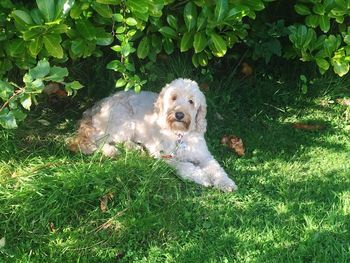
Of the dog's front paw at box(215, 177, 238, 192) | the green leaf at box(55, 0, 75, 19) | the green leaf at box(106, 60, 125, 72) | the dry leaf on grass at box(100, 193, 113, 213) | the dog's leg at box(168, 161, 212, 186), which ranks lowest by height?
the dog's front paw at box(215, 177, 238, 192)

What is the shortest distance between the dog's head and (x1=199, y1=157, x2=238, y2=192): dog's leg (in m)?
0.34

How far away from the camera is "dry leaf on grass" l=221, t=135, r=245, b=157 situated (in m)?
5.04

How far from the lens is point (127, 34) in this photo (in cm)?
387

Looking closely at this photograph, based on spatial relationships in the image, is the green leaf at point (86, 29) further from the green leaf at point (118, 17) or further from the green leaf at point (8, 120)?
the green leaf at point (8, 120)

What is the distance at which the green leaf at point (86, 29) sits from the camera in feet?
12.7

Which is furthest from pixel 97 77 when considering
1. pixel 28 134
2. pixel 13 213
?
pixel 13 213

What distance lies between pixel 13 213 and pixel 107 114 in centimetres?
148

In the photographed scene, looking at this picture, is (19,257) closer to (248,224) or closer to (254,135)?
(248,224)

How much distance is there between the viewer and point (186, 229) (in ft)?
13.0

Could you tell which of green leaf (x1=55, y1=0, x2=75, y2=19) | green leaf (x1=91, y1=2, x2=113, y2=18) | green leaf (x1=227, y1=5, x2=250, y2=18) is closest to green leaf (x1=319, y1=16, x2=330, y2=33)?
green leaf (x1=227, y1=5, x2=250, y2=18)

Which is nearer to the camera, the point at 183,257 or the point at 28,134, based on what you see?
the point at 183,257

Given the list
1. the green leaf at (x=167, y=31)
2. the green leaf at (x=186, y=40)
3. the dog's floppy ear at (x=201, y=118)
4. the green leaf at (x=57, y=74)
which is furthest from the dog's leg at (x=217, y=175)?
the green leaf at (x=57, y=74)

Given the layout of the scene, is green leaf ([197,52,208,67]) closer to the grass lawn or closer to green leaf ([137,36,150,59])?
green leaf ([137,36,150,59])

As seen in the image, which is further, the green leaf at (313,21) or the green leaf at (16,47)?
the green leaf at (313,21)
